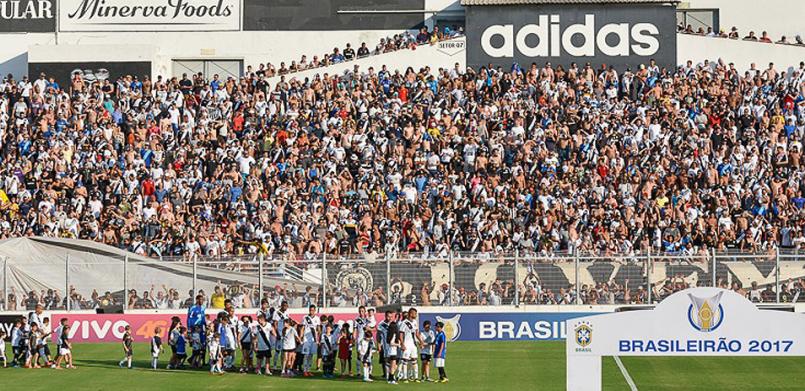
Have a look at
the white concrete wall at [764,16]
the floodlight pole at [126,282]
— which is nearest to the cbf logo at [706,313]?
the floodlight pole at [126,282]

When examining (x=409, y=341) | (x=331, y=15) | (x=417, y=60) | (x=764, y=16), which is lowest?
(x=409, y=341)

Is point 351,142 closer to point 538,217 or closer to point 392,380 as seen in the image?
point 538,217

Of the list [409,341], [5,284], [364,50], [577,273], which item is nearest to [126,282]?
[5,284]

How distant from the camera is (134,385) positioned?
27.5m

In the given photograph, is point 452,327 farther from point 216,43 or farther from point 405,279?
point 216,43

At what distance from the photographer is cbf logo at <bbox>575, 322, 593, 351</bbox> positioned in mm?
13992

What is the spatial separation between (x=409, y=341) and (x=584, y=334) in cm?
1425

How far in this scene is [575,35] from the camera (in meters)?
50.3

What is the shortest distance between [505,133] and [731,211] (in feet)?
26.2

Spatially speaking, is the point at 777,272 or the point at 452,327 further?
the point at 452,327

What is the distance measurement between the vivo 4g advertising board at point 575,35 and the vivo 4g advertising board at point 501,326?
1573 centimetres

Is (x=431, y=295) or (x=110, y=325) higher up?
(x=431, y=295)

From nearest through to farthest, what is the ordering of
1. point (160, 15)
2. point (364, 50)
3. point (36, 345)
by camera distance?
point (36, 345) → point (364, 50) → point (160, 15)

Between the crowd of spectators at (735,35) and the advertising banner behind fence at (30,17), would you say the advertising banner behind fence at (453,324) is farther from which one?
the advertising banner behind fence at (30,17)
